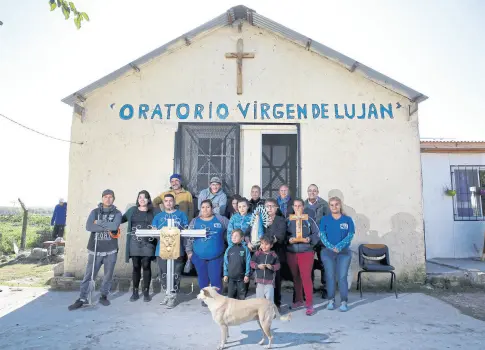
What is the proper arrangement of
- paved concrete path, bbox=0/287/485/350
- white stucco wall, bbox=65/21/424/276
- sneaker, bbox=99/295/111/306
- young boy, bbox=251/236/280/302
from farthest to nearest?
white stucco wall, bbox=65/21/424/276 → sneaker, bbox=99/295/111/306 → young boy, bbox=251/236/280/302 → paved concrete path, bbox=0/287/485/350

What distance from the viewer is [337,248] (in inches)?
209

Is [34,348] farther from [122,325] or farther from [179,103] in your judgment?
[179,103]

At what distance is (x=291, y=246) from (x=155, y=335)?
229 centimetres

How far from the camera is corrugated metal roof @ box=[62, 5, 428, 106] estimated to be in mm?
6816

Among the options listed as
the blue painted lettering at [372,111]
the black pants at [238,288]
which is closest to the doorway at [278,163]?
the blue painted lettering at [372,111]

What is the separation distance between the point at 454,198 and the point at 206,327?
26.1 ft

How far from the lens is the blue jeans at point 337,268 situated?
17.5 feet

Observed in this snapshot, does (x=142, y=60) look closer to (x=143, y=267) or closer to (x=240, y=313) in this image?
(x=143, y=267)

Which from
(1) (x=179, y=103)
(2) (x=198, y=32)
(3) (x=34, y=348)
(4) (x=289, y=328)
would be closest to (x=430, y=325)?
(4) (x=289, y=328)

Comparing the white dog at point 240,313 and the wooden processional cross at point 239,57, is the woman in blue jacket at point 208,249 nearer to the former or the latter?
the white dog at point 240,313

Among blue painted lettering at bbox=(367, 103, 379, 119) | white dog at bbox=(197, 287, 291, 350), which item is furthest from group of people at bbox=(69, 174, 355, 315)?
blue painted lettering at bbox=(367, 103, 379, 119)

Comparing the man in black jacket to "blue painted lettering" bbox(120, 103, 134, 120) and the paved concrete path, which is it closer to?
the paved concrete path

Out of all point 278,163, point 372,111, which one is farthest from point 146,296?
point 372,111

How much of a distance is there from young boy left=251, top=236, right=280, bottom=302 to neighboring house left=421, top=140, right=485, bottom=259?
6131mm
